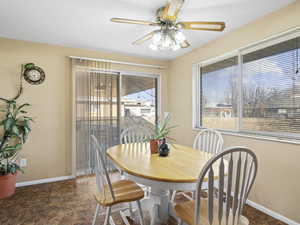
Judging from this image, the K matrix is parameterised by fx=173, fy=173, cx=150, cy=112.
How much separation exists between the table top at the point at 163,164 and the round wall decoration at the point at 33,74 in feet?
6.52

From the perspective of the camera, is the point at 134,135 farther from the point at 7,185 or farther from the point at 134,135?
the point at 7,185

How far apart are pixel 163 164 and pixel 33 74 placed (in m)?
2.62

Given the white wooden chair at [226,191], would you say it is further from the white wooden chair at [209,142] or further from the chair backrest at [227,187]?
the white wooden chair at [209,142]

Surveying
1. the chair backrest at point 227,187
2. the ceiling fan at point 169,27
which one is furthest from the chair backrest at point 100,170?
Answer: the ceiling fan at point 169,27

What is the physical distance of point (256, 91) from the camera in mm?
2281

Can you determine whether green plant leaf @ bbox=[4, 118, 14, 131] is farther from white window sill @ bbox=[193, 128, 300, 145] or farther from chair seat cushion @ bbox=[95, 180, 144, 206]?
white window sill @ bbox=[193, 128, 300, 145]

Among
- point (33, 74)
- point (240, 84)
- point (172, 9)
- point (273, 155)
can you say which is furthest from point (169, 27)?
point (33, 74)

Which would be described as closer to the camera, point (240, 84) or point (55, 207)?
point (55, 207)

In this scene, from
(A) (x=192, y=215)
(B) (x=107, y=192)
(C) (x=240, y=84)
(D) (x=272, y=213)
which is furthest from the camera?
(C) (x=240, y=84)

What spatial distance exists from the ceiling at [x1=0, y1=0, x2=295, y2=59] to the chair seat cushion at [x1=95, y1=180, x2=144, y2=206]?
1.88 metres

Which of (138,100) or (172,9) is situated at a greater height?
(172,9)

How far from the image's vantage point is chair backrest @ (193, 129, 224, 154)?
205cm

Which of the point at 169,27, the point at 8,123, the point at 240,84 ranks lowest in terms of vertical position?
the point at 8,123

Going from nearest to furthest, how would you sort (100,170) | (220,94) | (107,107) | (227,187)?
(227,187) → (100,170) → (220,94) → (107,107)
